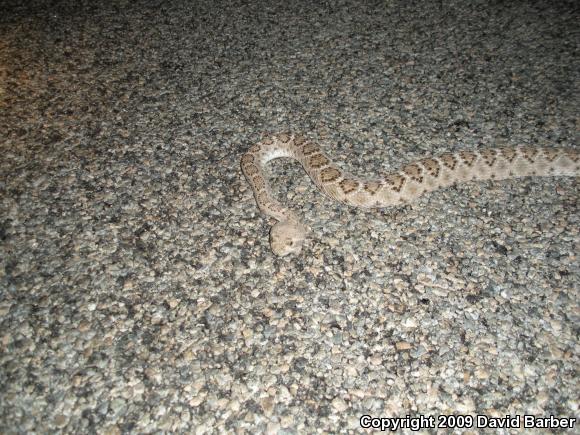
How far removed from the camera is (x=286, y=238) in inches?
158

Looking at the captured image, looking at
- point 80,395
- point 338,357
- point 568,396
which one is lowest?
point 568,396

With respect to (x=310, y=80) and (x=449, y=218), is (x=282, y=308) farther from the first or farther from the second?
(x=310, y=80)

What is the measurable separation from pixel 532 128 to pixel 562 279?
2.50m

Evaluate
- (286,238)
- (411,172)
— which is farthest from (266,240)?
(411,172)

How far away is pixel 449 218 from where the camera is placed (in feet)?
14.6

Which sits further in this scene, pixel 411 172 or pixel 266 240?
pixel 411 172

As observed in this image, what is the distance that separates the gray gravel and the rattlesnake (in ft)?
0.54

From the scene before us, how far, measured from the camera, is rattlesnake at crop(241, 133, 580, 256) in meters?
4.52

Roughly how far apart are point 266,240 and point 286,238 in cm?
35

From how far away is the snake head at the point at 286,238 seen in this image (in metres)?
3.99

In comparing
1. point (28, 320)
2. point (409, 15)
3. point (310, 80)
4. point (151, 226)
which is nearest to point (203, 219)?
point (151, 226)

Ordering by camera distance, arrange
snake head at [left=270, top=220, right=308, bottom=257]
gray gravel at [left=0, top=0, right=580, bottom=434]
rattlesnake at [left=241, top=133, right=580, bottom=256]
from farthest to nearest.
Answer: rattlesnake at [left=241, top=133, right=580, bottom=256] < snake head at [left=270, top=220, right=308, bottom=257] < gray gravel at [left=0, top=0, right=580, bottom=434]

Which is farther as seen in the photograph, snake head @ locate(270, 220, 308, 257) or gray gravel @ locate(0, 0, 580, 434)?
snake head @ locate(270, 220, 308, 257)

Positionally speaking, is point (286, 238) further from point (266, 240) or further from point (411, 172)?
point (411, 172)
